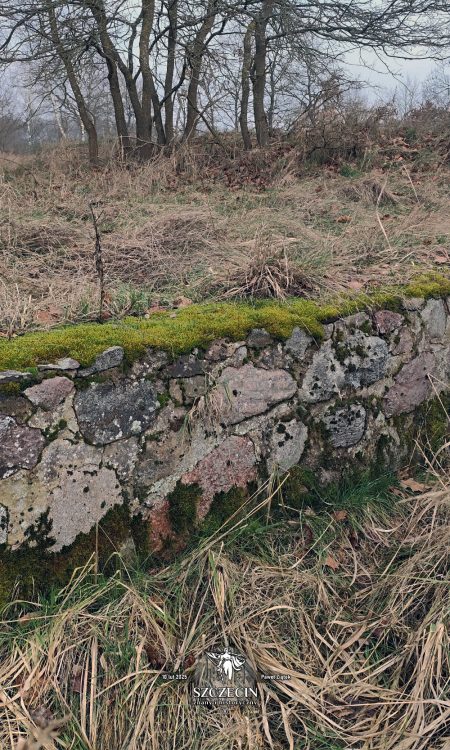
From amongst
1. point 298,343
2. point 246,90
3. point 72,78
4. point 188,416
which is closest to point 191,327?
point 188,416

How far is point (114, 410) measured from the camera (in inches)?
81.6

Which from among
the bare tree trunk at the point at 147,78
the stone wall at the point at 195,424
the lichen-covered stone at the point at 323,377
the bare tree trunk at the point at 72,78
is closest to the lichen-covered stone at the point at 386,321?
the stone wall at the point at 195,424

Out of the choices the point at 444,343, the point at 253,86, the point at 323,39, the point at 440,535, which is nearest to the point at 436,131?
the point at 323,39

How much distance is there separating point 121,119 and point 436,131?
551 centimetres

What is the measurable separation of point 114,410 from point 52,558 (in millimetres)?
606

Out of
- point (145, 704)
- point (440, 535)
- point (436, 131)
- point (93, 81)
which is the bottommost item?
point (145, 704)

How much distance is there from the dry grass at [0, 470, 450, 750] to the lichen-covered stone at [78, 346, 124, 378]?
0.79 metres

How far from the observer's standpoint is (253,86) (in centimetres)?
919

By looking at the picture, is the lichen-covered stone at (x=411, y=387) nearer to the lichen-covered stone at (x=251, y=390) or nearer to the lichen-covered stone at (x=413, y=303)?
the lichen-covered stone at (x=413, y=303)

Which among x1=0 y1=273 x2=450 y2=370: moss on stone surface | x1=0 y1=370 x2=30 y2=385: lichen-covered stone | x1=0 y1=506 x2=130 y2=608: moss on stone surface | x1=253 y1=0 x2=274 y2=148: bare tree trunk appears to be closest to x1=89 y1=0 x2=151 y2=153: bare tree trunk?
x1=253 y1=0 x2=274 y2=148: bare tree trunk

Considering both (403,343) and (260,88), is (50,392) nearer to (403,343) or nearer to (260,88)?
(403,343)

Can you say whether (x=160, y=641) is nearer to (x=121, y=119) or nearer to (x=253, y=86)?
(x=121, y=119)

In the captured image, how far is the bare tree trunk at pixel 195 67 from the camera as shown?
7802 mm

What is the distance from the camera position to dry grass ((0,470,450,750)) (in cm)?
165
